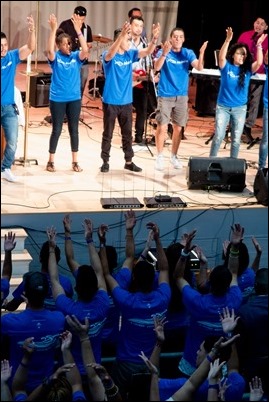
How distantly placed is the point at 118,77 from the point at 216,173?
128 centimetres

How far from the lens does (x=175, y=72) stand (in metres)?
7.89

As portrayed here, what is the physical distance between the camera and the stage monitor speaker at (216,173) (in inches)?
298

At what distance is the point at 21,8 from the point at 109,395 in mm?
7684

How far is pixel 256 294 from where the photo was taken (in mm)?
5289

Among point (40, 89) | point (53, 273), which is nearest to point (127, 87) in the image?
point (40, 89)

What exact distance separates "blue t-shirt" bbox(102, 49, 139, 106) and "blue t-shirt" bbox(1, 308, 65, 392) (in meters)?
3.44

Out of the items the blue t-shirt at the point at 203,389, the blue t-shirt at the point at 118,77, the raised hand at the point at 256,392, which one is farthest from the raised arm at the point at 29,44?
the raised hand at the point at 256,392

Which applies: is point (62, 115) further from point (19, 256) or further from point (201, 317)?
point (201, 317)

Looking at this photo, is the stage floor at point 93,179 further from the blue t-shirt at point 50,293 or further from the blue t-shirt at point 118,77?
the blue t-shirt at point 50,293

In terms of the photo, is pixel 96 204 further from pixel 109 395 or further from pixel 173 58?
pixel 109 395

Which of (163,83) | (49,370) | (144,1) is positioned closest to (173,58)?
(163,83)

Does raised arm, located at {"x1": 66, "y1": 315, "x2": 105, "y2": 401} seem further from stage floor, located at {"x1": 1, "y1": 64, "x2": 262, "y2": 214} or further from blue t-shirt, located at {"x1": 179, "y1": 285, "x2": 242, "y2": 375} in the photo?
stage floor, located at {"x1": 1, "y1": 64, "x2": 262, "y2": 214}

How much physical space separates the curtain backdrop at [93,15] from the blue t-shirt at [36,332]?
5.93 m

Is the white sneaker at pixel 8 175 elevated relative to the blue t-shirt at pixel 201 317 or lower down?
elevated
